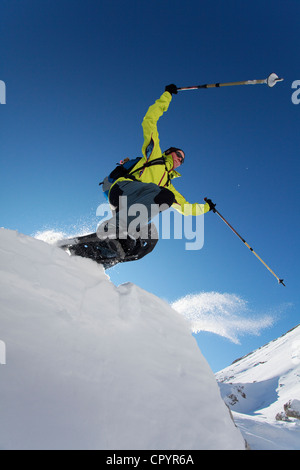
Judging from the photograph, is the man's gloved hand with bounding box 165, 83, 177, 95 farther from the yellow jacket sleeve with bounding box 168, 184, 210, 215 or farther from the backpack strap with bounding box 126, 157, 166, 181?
the yellow jacket sleeve with bounding box 168, 184, 210, 215

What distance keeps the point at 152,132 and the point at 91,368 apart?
4.10 metres

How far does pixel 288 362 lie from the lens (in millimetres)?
29406

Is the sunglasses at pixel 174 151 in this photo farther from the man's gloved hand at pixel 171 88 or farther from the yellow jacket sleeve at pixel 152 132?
the man's gloved hand at pixel 171 88

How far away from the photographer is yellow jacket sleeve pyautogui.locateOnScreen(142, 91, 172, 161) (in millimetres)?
4574

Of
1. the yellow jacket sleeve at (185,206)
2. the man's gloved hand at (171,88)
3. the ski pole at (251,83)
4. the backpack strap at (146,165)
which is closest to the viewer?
the backpack strap at (146,165)

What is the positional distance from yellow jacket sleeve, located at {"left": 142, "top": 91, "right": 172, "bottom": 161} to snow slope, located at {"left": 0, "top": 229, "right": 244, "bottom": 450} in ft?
8.94

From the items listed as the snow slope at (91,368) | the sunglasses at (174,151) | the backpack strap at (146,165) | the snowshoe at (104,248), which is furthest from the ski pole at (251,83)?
the snow slope at (91,368)

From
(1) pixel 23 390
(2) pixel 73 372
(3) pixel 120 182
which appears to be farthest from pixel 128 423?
(3) pixel 120 182

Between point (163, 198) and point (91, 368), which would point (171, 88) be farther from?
point (91, 368)

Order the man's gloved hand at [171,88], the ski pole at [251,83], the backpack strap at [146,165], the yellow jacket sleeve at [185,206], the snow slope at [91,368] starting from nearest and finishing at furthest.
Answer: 1. the snow slope at [91,368]
2. the backpack strap at [146,165]
3. the man's gloved hand at [171,88]
4. the yellow jacket sleeve at [185,206]
5. the ski pole at [251,83]

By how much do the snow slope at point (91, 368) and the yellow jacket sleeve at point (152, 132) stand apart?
273cm

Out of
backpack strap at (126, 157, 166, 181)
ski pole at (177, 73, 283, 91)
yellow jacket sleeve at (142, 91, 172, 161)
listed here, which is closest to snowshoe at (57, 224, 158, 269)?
backpack strap at (126, 157, 166, 181)

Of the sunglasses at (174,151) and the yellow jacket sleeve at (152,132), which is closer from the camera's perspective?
the yellow jacket sleeve at (152,132)

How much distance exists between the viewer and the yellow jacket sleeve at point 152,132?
Answer: 457 cm
